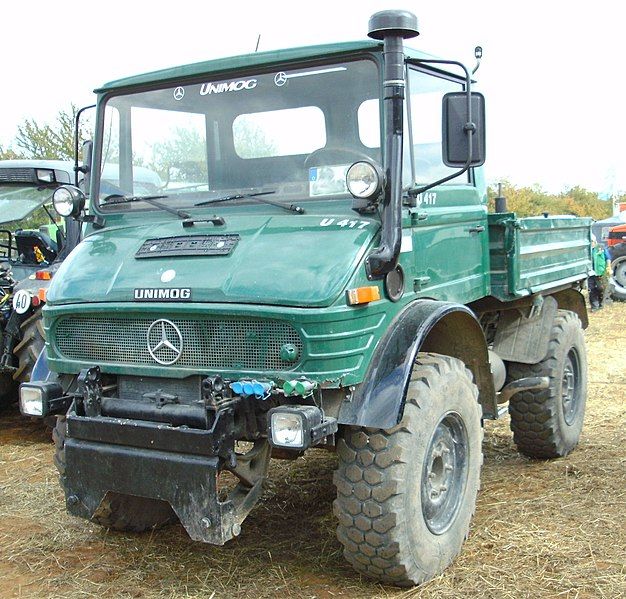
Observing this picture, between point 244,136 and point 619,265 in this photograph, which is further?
point 619,265

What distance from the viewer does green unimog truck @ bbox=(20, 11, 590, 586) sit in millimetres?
3686

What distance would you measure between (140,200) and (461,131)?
1.84 m

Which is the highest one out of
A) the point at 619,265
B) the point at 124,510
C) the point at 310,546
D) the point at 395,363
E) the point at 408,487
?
the point at 395,363

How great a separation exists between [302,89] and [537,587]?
2774 millimetres

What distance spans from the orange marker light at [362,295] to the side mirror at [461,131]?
0.75 m

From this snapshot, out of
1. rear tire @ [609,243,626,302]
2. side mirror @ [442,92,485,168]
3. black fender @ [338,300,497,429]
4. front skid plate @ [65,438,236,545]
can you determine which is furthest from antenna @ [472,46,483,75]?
rear tire @ [609,243,626,302]

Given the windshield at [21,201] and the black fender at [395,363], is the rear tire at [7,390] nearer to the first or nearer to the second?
the windshield at [21,201]

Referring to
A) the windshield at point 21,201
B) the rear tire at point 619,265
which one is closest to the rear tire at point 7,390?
the windshield at point 21,201

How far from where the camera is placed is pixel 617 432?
23.2ft

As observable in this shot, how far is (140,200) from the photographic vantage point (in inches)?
187

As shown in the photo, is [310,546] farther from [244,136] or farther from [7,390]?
[7,390]

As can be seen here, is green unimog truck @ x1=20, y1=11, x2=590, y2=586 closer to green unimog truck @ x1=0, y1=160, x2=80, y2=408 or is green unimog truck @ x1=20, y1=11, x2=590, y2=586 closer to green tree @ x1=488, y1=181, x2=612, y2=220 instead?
green unimog truck @ x1=0, y1=160, x2=80, y2=408

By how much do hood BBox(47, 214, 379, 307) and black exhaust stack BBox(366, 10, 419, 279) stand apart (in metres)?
0.10

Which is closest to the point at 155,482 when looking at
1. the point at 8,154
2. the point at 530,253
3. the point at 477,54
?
the point at 530,253
